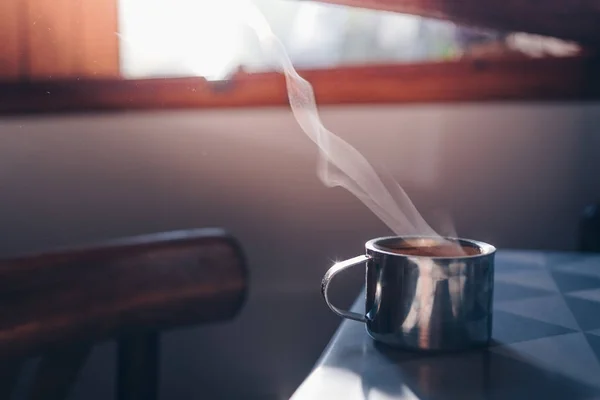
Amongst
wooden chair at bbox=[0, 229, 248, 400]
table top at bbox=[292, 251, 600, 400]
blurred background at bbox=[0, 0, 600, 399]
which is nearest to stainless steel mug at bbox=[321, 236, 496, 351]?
table top at bbox=[292, 251, 600, 400]

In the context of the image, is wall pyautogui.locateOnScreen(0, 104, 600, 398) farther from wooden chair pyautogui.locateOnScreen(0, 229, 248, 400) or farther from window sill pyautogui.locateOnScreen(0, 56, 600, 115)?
wooden chair pyautogui.locateOnScreen(0, 229, 248, 400)

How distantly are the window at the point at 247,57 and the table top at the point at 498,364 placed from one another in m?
0.69

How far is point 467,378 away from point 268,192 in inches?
39.0

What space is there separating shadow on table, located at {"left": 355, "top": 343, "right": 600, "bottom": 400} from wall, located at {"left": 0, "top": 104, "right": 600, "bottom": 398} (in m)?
0.83

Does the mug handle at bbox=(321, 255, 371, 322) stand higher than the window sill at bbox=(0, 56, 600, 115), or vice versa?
the window sill at bbox=(0, 56, 600, 115)

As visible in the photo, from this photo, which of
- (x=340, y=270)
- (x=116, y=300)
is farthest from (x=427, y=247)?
(x=116, y=300)

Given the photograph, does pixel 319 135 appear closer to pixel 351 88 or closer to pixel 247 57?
pixel 351 88

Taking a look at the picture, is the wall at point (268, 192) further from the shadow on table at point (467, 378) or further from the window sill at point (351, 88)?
the shadow on table at point (467, 378)

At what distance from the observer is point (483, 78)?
1386mm

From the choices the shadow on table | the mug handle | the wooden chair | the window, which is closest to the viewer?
the shadow on table

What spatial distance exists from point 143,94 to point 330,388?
1.13m

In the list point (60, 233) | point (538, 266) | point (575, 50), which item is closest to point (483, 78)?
point (575, 50)

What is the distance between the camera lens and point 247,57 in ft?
4.81

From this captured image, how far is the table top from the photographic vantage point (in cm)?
54
